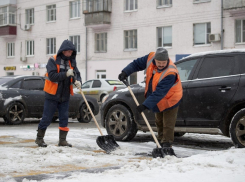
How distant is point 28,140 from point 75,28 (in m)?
28.0

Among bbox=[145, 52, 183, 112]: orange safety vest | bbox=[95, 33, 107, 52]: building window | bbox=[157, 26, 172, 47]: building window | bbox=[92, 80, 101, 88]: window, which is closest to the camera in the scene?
bbox=[145, 52, 183, 112]: orange safety vest

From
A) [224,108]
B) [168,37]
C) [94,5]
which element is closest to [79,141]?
[224,108]

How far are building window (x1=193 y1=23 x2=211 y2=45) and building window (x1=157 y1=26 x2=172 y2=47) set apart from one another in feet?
6.19

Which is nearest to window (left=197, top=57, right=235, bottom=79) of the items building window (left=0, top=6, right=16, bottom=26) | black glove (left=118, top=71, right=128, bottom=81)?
black glove (left=118, top=71, right=128, bottom=81)

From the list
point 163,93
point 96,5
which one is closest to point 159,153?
point 163,93

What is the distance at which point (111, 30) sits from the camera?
3338 cm

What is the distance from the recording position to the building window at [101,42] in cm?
3406

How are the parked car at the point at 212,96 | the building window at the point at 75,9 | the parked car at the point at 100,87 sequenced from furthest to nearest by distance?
the building window at the point at 75,9
the parked car at the point at 100,87
the parked car at the point at 212,96

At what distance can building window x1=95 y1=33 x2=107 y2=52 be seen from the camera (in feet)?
112

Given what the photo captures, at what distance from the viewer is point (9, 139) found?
→ 8594 millimetres

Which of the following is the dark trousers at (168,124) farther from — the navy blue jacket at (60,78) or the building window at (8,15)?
the building window at (8,15)

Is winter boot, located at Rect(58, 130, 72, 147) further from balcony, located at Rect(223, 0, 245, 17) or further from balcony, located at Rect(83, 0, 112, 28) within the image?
balcony, located at Rect(83, 0, 112, 28)

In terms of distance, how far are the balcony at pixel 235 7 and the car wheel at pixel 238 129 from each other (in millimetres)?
20196

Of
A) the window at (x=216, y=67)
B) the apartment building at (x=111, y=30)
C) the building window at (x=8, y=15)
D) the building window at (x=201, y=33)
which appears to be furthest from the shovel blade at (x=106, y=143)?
the building window at (x=8, y=15)
